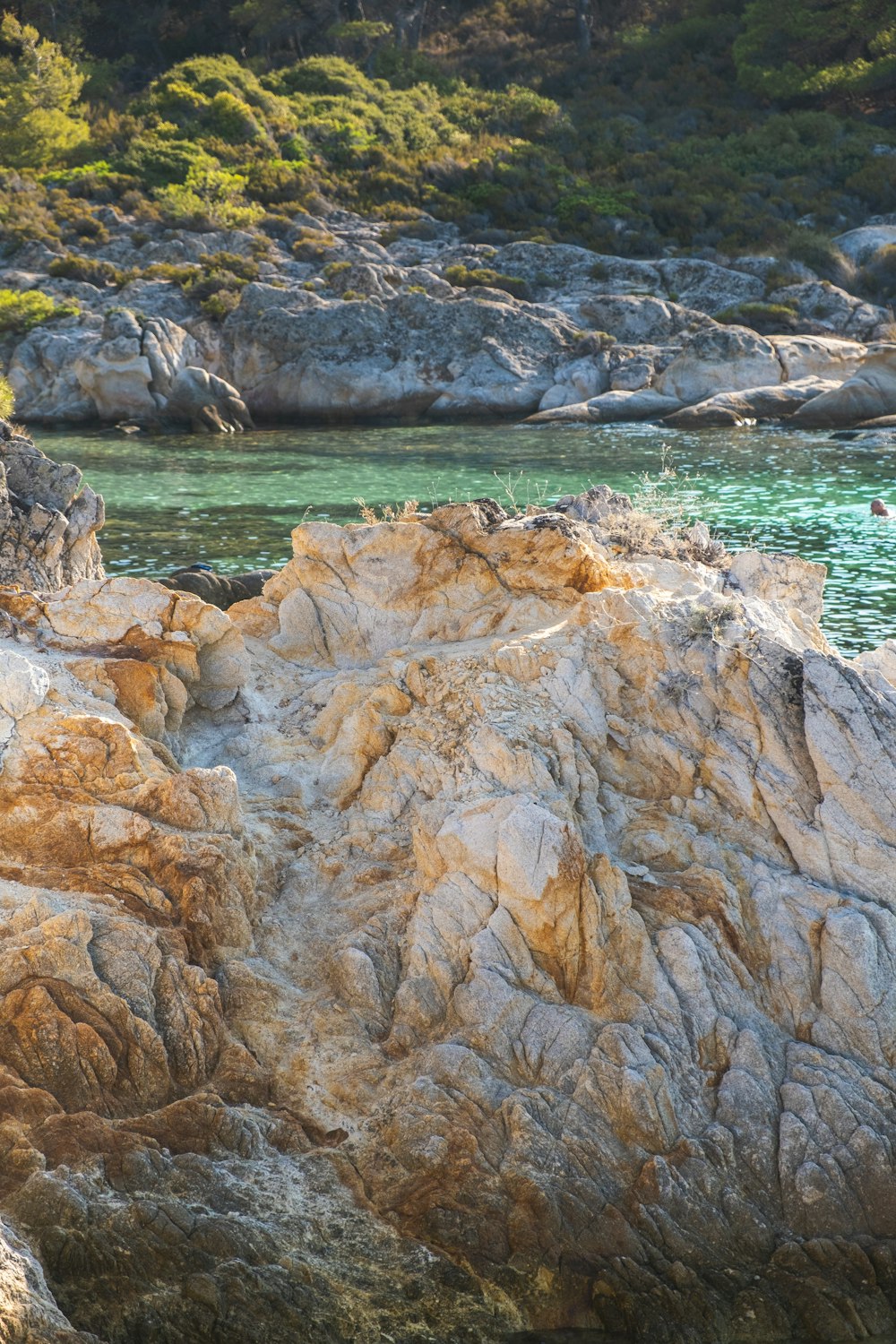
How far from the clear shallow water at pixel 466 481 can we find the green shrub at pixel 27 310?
6889 mm

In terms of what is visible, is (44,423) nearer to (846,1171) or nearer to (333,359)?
(333,359)

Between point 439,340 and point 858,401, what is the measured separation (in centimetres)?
1588

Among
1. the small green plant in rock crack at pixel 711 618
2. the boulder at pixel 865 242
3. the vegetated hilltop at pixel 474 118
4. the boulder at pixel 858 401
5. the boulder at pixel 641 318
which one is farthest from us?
the vegetated hilltop at pixel 474 118

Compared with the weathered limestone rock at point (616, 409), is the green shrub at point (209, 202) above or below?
above

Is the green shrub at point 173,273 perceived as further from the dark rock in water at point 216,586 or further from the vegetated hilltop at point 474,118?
the dark rock in water at point 216,586

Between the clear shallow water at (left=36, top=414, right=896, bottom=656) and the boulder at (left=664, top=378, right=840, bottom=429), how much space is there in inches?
46.0

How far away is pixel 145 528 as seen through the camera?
2689 cm

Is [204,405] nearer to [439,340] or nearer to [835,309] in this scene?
[439,340]

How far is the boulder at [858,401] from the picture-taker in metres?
40.8

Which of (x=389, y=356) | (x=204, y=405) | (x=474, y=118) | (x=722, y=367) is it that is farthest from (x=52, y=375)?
(x=474, y=118)

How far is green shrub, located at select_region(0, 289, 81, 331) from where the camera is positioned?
47.6 metres

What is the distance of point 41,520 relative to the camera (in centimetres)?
1390

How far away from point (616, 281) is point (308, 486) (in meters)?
26.3

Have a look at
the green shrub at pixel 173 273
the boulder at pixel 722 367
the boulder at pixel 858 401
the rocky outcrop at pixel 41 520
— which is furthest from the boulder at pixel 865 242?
the rocky outcrop at pixel 41 520
